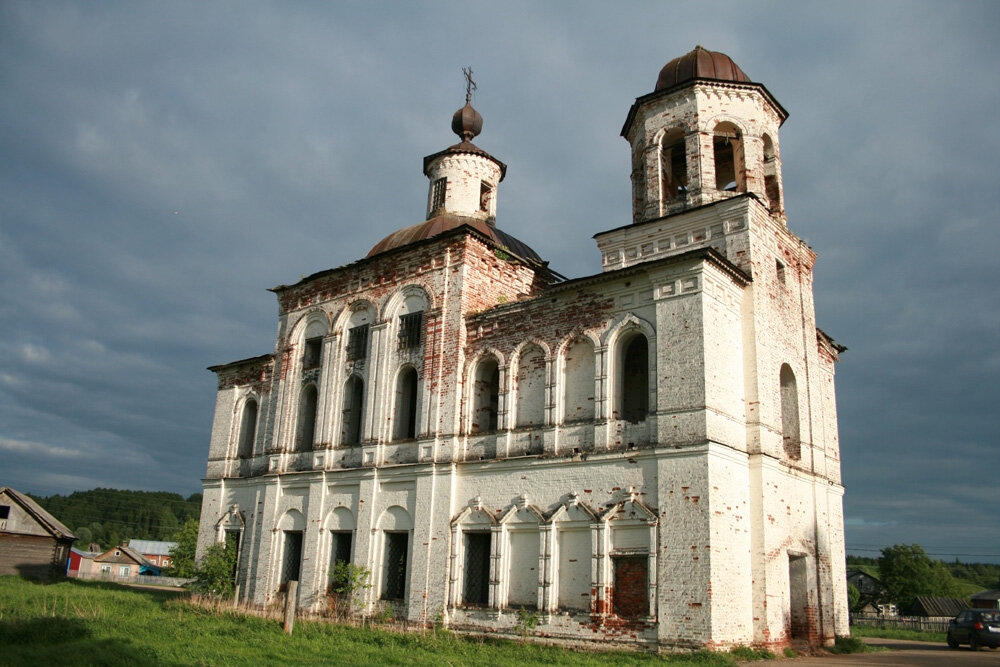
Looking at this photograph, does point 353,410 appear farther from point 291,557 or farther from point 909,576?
point 909,576

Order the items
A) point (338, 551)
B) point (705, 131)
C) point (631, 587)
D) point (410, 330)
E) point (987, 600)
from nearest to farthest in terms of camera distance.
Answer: point (631, 587) < point (705, 131) < point (338, 551) < point (410, 330) < point (987, 600)

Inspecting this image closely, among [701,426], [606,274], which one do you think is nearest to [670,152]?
[606,274]

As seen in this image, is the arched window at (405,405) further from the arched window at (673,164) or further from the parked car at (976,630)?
the parked car at (976,630)

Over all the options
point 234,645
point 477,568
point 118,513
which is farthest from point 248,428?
point 118,513

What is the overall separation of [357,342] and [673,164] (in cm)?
999

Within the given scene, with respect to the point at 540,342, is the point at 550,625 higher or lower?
lower

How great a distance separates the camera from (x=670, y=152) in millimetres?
19516

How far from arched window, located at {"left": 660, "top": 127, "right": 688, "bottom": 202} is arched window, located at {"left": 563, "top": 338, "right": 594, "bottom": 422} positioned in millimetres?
4679

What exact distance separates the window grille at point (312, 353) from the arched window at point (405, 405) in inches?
148

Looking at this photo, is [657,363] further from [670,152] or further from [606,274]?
[670,152]

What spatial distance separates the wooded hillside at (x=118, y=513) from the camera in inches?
4000

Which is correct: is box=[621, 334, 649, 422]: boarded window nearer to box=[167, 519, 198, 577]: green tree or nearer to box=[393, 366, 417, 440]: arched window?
box=[393, 366, 417, 440]: arched window

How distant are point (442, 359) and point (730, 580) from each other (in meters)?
8.42

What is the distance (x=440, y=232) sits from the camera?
21266 millimetres
